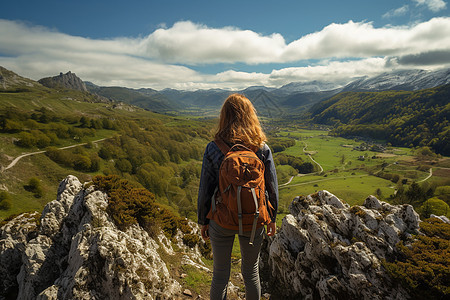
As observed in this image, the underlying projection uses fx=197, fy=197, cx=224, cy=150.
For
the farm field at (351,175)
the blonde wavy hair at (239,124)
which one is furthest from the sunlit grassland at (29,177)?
the farm field at (351,175)

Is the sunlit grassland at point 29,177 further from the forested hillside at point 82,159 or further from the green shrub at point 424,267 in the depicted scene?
the green shrub at point 424,267

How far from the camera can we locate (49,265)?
11727 millimetres

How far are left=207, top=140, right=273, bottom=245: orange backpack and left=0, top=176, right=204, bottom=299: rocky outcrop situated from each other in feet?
22.1

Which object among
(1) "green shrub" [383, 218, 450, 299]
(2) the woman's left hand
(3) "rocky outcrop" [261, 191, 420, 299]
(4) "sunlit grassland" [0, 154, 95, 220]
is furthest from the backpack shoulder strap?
(4) "sunlit grassland" [0, 154, 95, 220]

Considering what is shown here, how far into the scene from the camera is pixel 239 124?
4.54 meters

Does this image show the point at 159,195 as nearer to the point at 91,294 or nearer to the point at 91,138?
the point at 91,138

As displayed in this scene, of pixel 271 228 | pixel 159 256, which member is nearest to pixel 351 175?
pixel 159 256

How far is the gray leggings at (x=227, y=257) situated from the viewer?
14.3ft

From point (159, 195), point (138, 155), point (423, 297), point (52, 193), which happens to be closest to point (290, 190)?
point (159, 195)

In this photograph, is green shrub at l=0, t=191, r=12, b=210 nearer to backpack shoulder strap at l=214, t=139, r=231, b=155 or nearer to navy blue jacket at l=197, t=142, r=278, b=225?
navy blue jacket at l=197, t=142, r=278, b=225

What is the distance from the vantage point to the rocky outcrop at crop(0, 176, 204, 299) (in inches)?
317

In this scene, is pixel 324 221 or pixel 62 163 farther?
pixel 62 163

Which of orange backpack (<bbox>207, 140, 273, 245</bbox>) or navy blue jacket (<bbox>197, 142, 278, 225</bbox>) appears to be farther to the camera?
navy blue jacket (<bbox>197, 142, 278, 225</bbox>)

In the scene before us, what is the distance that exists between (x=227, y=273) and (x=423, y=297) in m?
8.64
